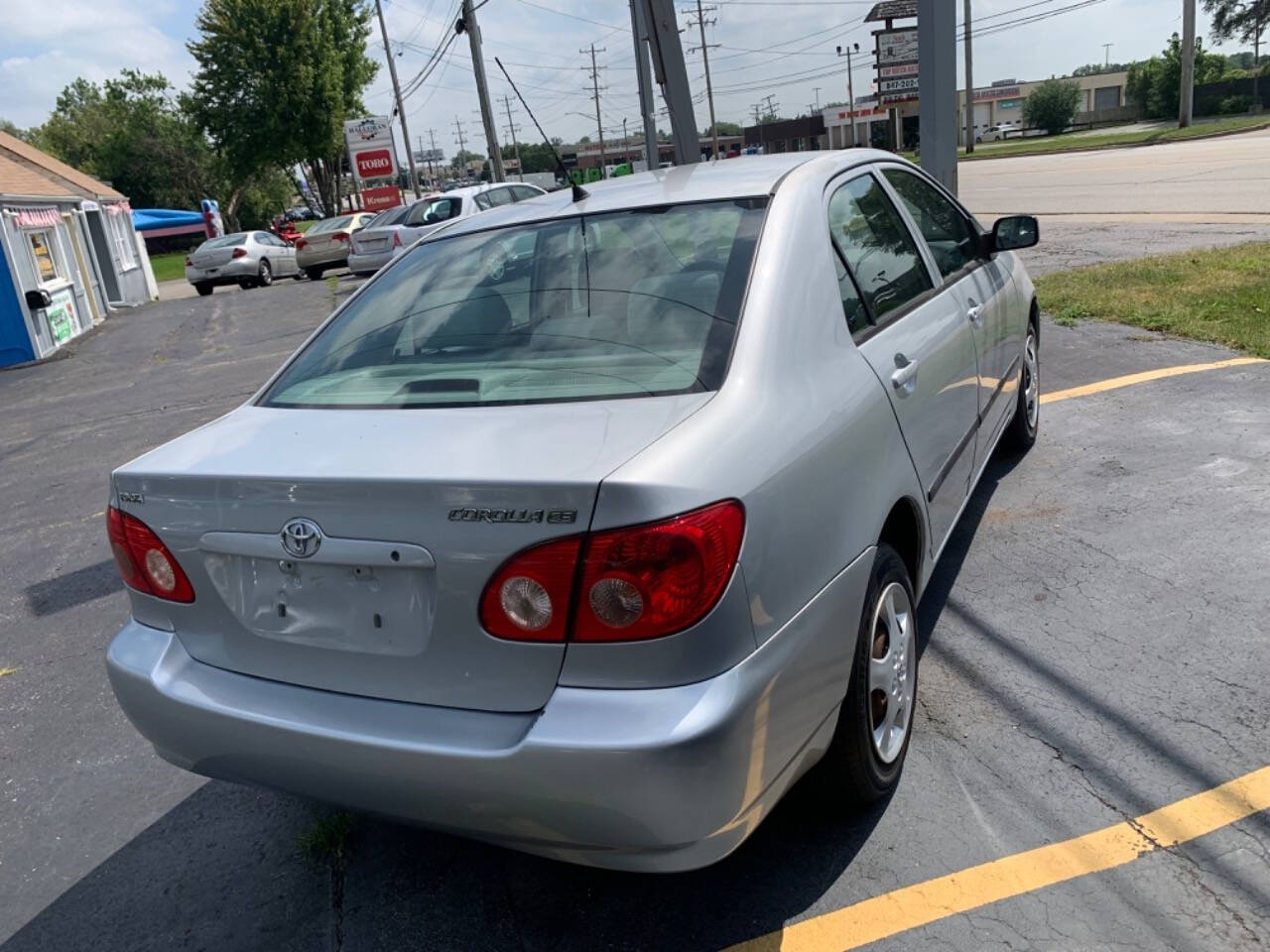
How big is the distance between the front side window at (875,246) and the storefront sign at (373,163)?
136ft

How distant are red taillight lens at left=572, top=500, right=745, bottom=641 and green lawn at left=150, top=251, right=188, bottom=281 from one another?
1430 inches

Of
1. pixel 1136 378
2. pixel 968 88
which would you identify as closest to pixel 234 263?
pixel 1136 378

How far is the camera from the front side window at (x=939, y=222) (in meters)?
3.89

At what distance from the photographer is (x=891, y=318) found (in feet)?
10.3

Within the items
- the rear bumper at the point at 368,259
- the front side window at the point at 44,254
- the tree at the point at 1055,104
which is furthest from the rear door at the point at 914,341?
the tree at the point at 1055,104

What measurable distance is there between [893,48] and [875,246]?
7061 cm

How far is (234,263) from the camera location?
25797 millimetres

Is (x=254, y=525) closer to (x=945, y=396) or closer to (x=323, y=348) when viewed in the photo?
(x=323, y=348)

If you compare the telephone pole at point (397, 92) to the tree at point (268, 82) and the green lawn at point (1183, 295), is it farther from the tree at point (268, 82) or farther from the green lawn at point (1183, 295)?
the green lawn at point (1183, 295)

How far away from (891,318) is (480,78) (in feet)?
93.1

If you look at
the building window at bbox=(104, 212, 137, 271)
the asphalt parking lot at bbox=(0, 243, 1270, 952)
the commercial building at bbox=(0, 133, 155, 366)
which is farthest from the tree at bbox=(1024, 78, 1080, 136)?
the asphalt parking lot at bbox=(0, 243, 1270, 952)

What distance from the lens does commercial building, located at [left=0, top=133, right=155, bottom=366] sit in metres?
15.5

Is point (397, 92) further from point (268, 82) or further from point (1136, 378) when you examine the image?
point (1136, 378)

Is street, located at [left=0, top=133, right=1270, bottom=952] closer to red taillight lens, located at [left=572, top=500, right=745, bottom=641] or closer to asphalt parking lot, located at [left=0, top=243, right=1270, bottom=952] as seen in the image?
asphalt parking lot, located at [left=0, top=243, right=1270, bottom=952]
